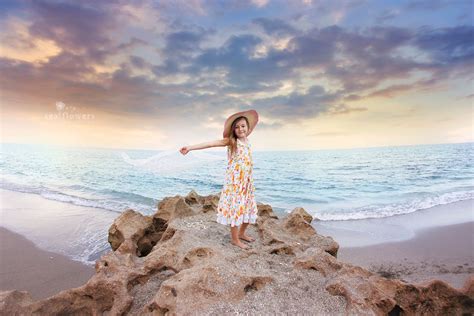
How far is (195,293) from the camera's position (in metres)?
2.85

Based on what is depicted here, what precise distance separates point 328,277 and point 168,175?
21162 millimetres

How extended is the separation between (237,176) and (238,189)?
19 cm

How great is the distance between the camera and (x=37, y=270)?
227 inches

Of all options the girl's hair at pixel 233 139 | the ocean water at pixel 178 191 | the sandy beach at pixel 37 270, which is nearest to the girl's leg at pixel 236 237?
the girl's hair at pixel 233 139

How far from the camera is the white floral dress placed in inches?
181

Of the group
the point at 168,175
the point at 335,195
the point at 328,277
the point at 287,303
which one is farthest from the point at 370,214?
the point at 168,175

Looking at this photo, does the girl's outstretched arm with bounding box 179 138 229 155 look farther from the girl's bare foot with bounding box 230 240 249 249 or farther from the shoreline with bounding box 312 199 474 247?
the shoreline with bounding box 312 199 474 247

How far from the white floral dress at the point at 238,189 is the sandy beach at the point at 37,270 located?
2.96 m

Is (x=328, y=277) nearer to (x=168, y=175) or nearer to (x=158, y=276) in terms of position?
(x=158, y=276)

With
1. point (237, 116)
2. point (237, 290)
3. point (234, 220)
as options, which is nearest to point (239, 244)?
point (234, 220)

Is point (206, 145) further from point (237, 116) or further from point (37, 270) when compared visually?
point (37, 270)

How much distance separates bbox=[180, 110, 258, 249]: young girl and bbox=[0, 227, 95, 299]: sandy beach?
2.97 meters

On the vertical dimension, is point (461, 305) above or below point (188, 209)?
below

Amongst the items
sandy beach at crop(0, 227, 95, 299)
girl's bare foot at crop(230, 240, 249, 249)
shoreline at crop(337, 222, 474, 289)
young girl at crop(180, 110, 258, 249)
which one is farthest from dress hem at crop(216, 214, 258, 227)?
A: shoreline at crop(337, 222, 474, 289)
